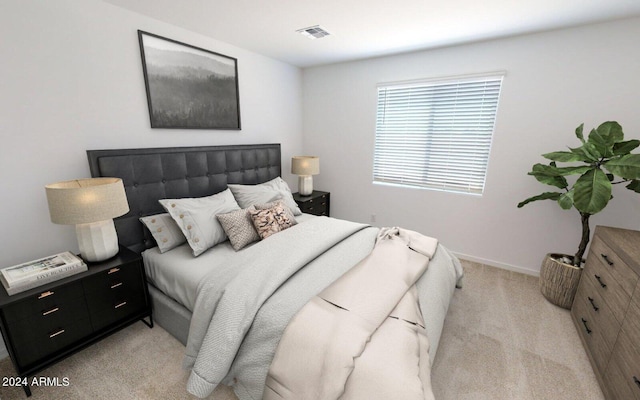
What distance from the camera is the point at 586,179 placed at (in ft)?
6.54

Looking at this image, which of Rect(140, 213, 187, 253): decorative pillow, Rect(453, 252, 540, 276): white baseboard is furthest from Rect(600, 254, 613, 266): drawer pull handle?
Rect(140, 213, 187, 253): decorative pillow

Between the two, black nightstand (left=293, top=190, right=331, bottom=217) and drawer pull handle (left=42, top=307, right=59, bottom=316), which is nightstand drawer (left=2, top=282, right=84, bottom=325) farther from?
black nightstand (left=293, top=190, right=331, bottom=217)

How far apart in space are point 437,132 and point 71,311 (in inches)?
142

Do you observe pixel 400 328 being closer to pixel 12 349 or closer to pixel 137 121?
pixel 12 349

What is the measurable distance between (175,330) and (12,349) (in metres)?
0.79

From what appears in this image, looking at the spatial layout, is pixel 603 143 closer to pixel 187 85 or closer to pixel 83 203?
pixel 187 85

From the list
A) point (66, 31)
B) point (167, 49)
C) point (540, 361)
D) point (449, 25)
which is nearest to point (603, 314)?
point (540, 361)

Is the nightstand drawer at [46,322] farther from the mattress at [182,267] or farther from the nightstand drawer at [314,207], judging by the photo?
the nightstand drawer at [314,207]

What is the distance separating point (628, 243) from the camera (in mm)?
1754

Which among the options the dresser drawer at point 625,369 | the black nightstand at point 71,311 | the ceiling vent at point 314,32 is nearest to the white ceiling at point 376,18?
the ceiling vent at point 314,32

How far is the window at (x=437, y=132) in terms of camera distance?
2.87 metres

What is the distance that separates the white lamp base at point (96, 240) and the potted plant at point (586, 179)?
3355 millimetres

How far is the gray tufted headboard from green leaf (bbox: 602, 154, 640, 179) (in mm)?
3163

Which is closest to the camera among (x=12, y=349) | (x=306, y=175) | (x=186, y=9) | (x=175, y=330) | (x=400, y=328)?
(x=400, y=328)
